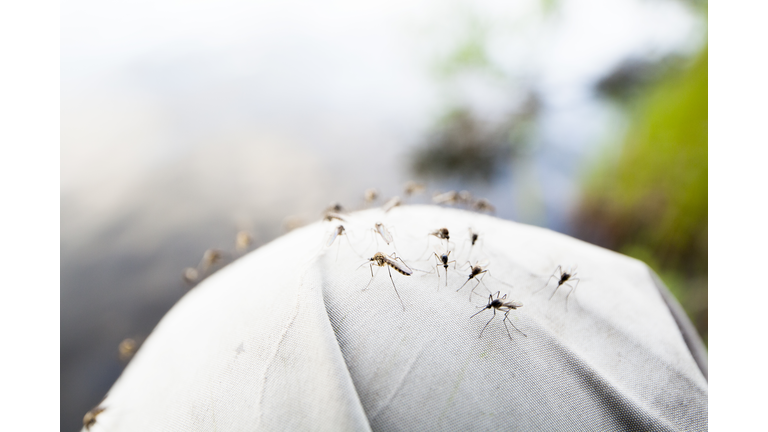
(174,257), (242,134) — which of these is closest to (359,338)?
(174,257)

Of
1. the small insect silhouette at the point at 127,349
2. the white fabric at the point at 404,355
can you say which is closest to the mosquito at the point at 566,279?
the white fabric at the point at 404,355

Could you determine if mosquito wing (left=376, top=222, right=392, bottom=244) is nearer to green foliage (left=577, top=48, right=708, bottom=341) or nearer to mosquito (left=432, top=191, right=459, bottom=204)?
mosquito (left=432, top=191, right=459, bottom=204)

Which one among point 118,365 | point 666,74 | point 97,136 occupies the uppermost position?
point 666,74

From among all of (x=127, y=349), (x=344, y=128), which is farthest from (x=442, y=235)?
(x=344, y=128)

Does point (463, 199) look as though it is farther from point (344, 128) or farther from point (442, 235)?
point (344, 128)
